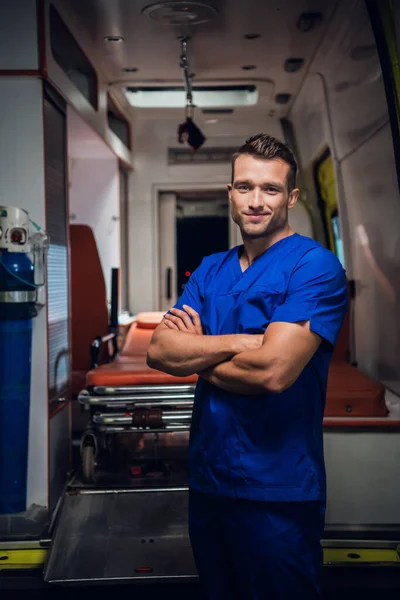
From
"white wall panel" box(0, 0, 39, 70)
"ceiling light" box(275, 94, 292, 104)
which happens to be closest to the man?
"white wall panel" box(0, 0, 39, 70)

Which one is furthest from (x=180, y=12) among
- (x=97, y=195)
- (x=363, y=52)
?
(x=97, y=195)

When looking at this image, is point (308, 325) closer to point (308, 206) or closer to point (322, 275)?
point (322, 275)

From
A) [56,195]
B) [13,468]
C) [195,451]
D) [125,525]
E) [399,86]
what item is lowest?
[125,525]

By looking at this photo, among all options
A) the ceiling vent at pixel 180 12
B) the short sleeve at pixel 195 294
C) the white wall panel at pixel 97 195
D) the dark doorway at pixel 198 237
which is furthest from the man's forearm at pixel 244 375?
the dark doorway at pixel 198 237

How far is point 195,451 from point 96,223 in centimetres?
455

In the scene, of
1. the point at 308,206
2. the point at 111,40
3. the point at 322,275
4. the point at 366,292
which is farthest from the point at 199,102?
the point at 322,275

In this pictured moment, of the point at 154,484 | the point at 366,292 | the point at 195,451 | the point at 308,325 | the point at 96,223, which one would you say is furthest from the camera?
the point at 96,223

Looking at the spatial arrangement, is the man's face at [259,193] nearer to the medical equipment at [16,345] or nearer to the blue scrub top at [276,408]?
the blue scrub top at [276,408]

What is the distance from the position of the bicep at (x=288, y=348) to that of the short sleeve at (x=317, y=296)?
2cm

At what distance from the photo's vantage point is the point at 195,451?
6.99ft

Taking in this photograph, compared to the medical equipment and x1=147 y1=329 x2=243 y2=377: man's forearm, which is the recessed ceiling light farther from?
x1=147 y1=329 x2=243 y2=377: man's forearm

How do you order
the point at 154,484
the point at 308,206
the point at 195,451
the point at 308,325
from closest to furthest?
the point at 308,325 < the point at 195,451 < the point at 154,484 < the point at 308,206

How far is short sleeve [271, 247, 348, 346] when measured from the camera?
1933 mm

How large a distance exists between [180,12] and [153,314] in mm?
2673
